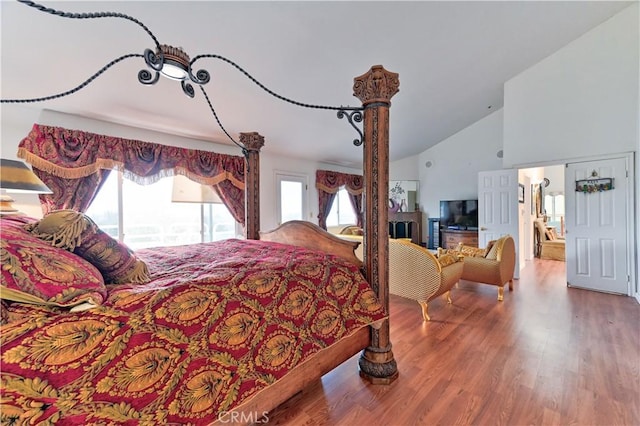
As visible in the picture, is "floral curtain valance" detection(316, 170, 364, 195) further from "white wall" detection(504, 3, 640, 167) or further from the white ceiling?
"white wall" detection(504, 3, 640, 167)

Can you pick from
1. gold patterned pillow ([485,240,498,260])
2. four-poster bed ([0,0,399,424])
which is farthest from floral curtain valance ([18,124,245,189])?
gold patterned pillow ([485,240,498,260])

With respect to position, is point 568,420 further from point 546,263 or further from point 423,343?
point 546,263

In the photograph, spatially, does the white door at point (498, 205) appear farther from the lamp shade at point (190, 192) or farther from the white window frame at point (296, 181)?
the lamp shade at point (190, 192)

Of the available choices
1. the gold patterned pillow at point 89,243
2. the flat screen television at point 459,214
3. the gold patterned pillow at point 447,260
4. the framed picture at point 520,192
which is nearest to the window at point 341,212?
the flat screen television at point 459,214

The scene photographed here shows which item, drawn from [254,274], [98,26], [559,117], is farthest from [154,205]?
[559,117]

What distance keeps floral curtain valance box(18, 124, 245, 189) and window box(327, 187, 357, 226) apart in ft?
9.51

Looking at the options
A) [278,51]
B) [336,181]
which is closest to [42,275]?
[278,51]

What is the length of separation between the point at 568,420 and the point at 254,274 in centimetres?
189

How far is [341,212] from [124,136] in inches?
190

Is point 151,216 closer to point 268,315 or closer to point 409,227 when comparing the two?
point 268,315

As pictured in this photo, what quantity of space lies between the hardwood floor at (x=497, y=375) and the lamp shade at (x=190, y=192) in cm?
328

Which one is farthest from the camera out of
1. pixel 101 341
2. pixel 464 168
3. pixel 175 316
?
pixel 464 168

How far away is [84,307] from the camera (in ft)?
3.10

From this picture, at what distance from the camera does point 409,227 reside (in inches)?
303
